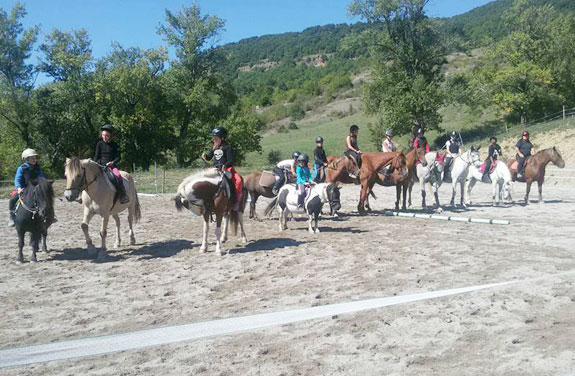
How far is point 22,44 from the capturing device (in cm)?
3766

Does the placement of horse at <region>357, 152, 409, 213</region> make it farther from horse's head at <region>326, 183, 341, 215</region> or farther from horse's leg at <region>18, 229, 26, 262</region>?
horse's leg at <region>18, 229, 26, 262</region>

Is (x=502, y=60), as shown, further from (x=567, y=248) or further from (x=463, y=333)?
(x=463, y=333)

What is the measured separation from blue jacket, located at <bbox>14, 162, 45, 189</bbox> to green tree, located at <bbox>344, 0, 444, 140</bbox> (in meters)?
37.1

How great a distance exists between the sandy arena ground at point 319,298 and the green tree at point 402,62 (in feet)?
107

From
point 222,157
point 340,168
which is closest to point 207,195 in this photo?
point 222,157

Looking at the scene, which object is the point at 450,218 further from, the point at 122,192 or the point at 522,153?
the point at 122,192

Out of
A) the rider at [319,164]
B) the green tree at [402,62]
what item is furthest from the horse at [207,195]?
the green tree at [402,62]

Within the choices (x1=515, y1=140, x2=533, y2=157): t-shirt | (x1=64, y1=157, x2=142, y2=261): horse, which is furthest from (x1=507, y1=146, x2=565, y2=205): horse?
(x1=64, y1=157, x2=142, y2=261): horse

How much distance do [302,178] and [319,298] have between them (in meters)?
5.37

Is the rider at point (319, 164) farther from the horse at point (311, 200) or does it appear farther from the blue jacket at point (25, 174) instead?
the blue jacket at point (25, 174)

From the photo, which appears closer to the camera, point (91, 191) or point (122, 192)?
point (91, 191)

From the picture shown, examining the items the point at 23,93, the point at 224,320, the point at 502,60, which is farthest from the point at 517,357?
the point at 502,60

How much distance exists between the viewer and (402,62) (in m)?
45.1

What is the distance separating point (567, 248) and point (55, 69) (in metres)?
42.4
